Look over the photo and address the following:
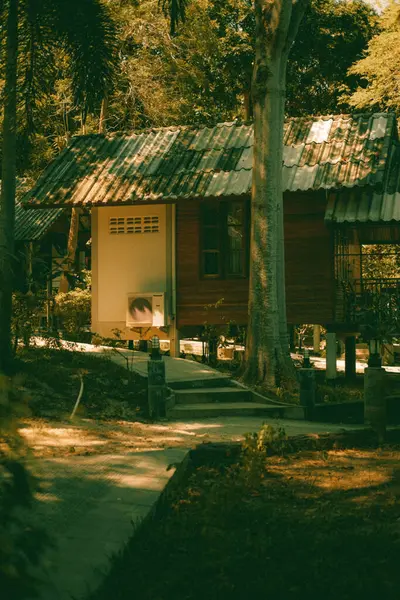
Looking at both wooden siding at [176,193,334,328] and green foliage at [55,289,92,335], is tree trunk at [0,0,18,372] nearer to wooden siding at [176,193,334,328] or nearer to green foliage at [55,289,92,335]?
wooden siding at [176,193,334,328]

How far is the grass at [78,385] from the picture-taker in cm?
1034

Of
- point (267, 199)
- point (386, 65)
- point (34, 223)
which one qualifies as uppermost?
point (386, 65)

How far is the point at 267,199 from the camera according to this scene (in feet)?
44.9

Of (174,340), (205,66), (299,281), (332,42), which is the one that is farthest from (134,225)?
(332,42)

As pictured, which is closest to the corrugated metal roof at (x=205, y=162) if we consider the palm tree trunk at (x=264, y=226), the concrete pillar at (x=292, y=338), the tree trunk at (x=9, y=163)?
the palm tree trunk at (x=264, y=226)

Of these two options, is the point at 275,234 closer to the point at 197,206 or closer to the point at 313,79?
the point at 197,206

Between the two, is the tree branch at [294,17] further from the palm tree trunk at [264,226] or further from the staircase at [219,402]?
the staircase at [219,402]

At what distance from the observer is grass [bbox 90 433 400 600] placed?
442 cm

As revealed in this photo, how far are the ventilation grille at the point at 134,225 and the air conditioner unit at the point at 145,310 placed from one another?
1.51m

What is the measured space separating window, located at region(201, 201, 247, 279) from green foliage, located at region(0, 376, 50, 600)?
1534 centimetres

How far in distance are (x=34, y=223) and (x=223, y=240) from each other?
1311cm

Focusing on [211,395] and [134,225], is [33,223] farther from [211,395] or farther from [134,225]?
[211,395]

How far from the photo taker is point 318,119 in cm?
1883

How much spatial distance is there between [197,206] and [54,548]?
1589cm
